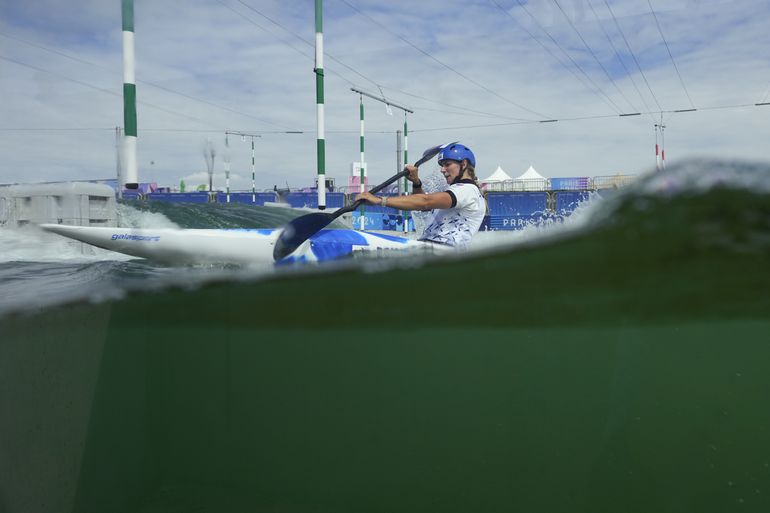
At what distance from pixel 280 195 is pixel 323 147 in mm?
1639

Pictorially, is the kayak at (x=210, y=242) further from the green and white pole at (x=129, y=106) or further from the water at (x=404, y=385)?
the green and white pole at (x=129, y=106)

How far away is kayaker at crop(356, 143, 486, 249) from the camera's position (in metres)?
2.76

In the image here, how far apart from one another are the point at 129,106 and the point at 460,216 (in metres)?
2.53

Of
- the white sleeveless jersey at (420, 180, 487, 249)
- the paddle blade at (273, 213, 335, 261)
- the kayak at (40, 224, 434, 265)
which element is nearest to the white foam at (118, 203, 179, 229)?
the kayak at (40, 224, 434, 265)

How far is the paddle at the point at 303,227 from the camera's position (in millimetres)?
2691

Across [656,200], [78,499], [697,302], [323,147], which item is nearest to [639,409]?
[697,302]

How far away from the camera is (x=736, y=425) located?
5.57ft

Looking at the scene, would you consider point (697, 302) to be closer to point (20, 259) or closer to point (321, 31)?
point (20, 259)

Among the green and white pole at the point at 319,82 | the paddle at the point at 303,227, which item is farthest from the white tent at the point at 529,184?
the green and white pole at the point at 319,82

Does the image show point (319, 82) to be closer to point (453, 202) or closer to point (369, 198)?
point (369, 198)

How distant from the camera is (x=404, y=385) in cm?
187

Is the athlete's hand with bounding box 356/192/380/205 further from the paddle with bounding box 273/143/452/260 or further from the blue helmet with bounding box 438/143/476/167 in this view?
the blue helmet with bounding box 438/143/476/167

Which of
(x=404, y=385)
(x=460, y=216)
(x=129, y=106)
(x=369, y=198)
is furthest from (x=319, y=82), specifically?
(x=404, y=385)

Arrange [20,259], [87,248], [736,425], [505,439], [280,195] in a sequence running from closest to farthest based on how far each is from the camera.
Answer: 1. [736,425]
2. [505,439]
3. [20,259]
4. [87,248]
5. [280,195]
